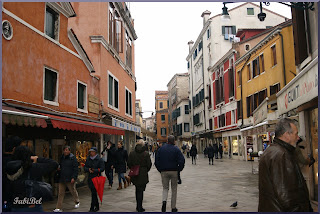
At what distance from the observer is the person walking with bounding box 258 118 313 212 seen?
114 inches

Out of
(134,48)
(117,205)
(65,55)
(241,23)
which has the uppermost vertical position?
(241,23)

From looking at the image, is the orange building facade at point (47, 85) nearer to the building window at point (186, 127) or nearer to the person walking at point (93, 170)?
the person walking at point (93, 170)

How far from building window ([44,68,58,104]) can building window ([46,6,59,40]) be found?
1.31 m

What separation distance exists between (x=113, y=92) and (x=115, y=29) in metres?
3.95

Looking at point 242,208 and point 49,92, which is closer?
point 242,208

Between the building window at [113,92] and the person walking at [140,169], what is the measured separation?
10043 mm

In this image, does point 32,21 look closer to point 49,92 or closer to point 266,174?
point 49,92

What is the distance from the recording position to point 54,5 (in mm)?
10875

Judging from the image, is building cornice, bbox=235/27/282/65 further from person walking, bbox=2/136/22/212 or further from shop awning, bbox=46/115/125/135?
person walking, bbox=2/136/22/212

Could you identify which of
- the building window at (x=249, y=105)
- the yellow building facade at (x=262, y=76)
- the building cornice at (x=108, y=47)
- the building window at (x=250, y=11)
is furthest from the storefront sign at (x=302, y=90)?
the building window at (x=250, y=11)

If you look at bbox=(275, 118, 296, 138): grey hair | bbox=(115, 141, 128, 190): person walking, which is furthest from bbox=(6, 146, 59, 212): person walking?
bbox=(115, 141, 128, 190): person walking

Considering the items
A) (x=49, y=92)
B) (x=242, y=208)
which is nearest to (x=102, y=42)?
(x=49, y=92)

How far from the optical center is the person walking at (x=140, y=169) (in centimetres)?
704

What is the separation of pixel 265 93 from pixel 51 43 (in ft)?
54.0
